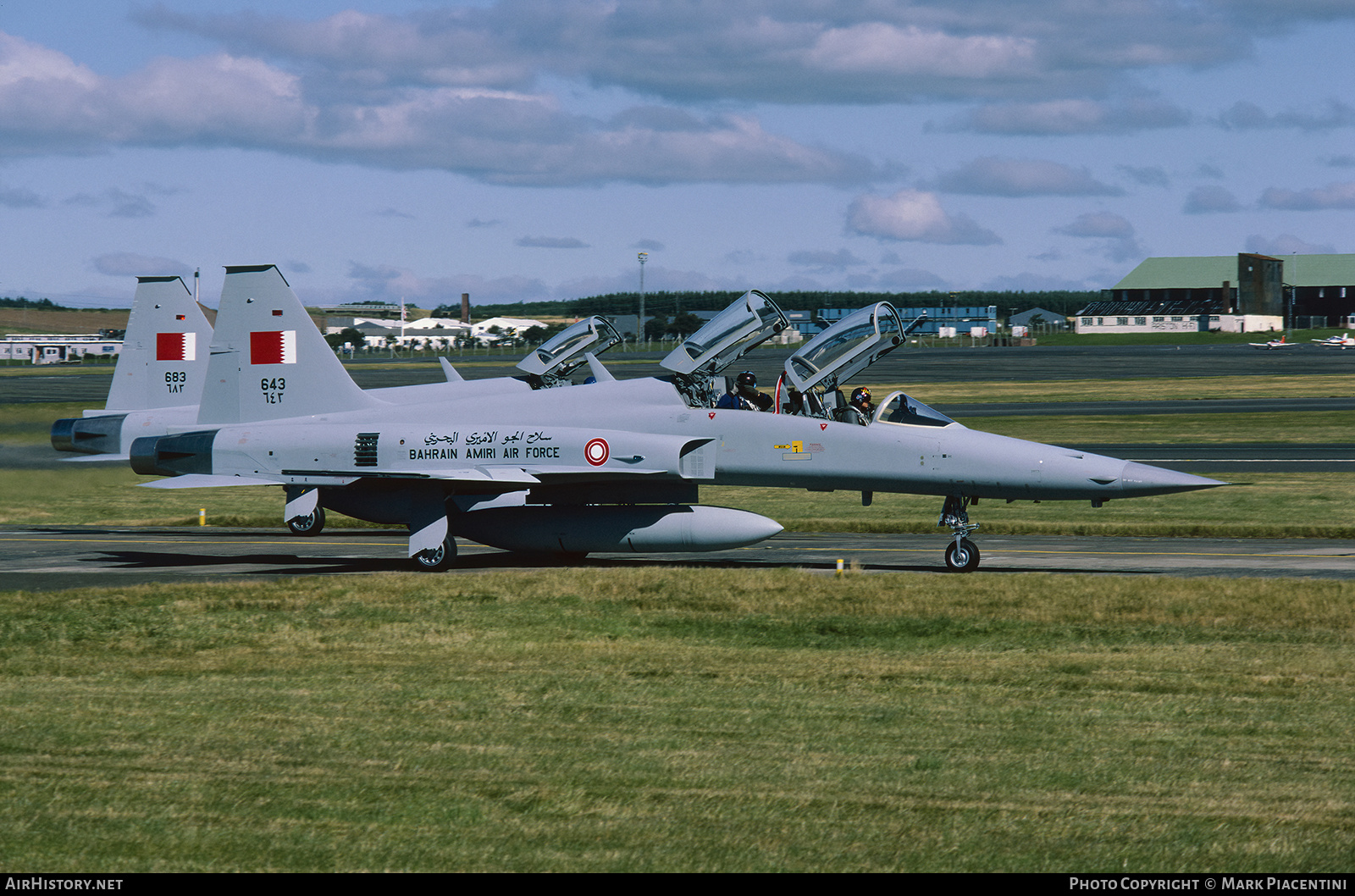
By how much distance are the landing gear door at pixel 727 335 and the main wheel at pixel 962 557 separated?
444cm

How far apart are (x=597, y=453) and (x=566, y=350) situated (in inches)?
208

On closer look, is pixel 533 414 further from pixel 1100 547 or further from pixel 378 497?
pixel 1100 547

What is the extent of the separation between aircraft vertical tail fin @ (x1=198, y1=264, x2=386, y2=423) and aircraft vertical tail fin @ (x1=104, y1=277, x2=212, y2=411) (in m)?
5.32

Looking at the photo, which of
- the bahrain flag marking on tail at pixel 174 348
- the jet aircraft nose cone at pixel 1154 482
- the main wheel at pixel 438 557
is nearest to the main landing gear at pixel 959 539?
the jet aircraft nose cone at pixel 1154 482

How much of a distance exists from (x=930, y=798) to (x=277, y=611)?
10.0 m

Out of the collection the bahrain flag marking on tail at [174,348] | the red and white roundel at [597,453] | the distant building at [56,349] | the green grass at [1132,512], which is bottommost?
the green grass at [1132,512]

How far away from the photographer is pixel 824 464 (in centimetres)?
1969

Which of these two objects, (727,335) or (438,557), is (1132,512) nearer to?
(727,335)

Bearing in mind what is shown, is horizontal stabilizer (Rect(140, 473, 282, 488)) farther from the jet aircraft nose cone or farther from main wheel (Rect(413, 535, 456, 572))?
the jet aircraft nose cone

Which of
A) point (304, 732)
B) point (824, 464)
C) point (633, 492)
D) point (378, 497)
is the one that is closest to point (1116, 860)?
point (304, 732)

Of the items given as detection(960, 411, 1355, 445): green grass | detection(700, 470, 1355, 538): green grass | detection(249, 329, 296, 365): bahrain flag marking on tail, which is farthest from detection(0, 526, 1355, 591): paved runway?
detection(960, 411, 1355, 445): green grass

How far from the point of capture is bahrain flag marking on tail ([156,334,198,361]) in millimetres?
27719

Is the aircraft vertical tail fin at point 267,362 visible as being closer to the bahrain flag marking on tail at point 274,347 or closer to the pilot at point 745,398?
the bahrain flag marking on tail at point 274,347

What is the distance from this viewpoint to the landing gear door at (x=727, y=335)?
20656 millimetres
